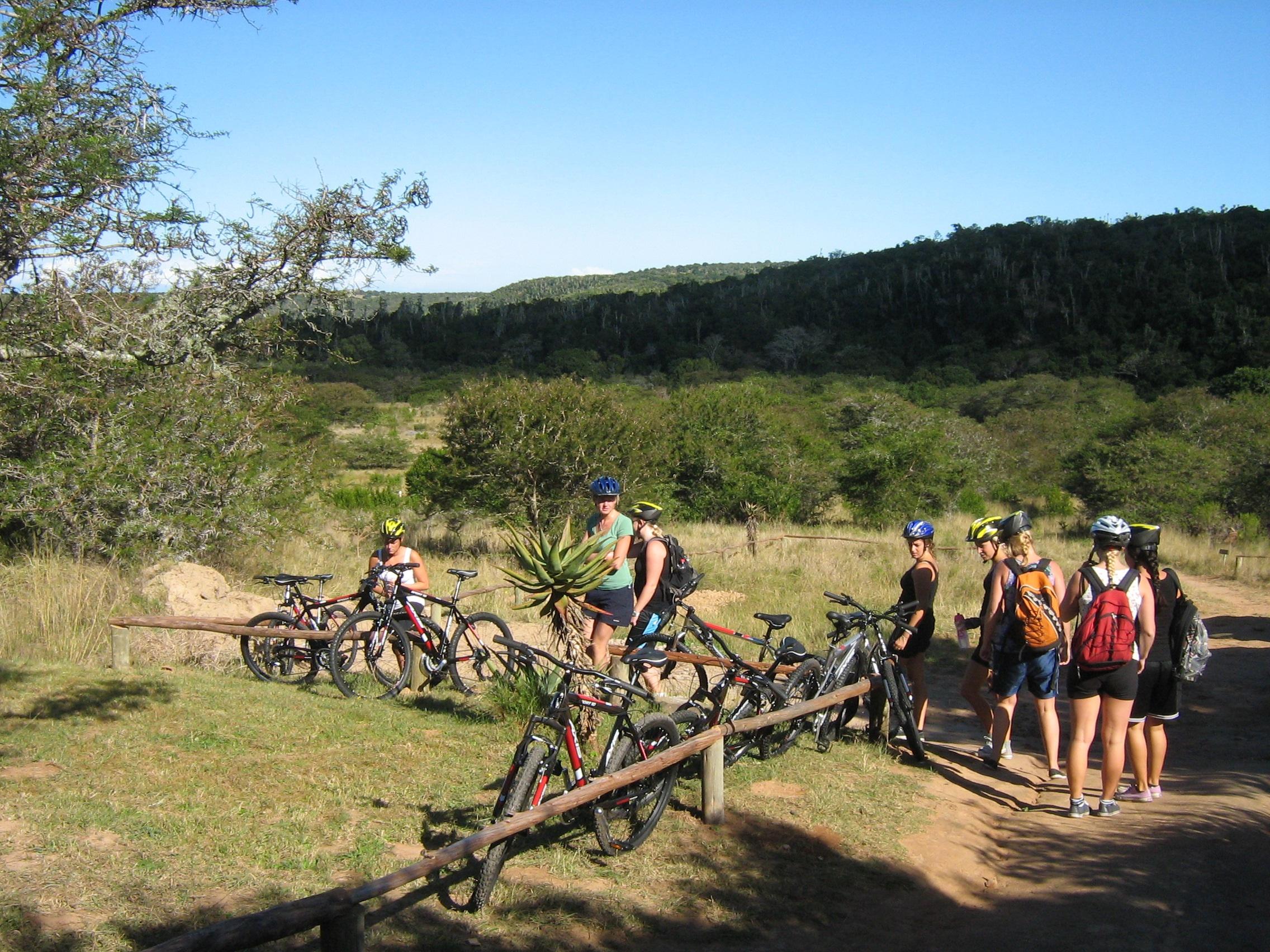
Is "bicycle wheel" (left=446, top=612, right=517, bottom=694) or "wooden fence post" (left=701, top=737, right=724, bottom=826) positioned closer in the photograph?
"wooden fence post" (left=701, top=737, right=724, bottom=826)

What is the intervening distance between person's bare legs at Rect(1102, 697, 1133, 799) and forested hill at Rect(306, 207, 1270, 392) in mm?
51441

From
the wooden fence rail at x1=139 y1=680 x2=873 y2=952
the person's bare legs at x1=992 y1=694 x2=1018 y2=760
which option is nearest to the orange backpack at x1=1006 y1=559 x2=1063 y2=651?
the person's bare legs at x1=992 y1=694 x2=1018 y2=760

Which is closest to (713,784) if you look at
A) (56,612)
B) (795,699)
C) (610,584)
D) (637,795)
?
(637,795)

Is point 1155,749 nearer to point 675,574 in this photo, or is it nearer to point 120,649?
point 675,574

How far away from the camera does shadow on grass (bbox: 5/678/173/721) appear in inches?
276

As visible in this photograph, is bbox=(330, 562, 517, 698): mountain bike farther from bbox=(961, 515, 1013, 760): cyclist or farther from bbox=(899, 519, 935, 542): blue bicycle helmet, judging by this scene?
bbox=(961, 515, 1013, 760): cyclist

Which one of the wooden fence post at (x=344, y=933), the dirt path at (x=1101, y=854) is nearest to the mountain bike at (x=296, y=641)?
the dirt path at (x=1101, y=854)

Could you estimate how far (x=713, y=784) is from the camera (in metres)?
5.79

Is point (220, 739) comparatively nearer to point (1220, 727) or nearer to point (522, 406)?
point (1220, 727)

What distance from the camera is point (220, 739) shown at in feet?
22.0

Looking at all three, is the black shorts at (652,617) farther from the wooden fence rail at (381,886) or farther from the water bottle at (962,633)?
the water bottle at (962,633)

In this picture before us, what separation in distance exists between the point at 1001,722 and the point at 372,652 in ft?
16.9

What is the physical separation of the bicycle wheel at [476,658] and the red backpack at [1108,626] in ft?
13.5

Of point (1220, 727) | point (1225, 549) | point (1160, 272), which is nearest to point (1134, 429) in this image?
point (1225, 549)
